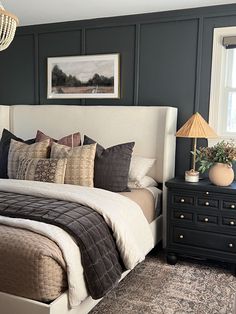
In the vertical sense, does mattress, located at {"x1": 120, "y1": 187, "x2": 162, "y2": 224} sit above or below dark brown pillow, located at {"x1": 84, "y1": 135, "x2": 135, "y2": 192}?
below

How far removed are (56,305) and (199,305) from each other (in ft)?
3.88

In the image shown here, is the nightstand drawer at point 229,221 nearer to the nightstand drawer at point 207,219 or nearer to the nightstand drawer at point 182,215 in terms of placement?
the nightstand drawer at point 207,219

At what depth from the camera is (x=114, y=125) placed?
382cm

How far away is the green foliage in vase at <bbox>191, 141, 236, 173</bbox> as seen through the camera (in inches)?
125

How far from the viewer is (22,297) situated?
6.20 feet

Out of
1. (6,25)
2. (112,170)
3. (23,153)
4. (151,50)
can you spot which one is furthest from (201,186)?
(6,25)

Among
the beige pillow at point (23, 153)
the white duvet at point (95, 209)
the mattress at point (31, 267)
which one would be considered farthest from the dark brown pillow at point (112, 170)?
the mattress at point (31, 267)

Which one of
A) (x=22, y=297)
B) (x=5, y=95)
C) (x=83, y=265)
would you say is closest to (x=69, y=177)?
(x=83, y=265)

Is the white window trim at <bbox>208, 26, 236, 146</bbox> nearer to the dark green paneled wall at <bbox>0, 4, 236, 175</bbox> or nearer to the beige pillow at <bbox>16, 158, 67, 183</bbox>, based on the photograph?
the dark green paneled wall at <bbox>0, 4, 236, 175</bbox>

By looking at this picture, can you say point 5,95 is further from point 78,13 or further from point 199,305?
point 199,305

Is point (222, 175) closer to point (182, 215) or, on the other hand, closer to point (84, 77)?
point (182, 215)

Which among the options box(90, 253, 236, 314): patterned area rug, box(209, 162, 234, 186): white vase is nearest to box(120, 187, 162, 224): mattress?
box(90, 253, 236, 314): patterned area rug

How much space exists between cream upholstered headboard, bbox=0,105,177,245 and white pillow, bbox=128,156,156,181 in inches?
4.3

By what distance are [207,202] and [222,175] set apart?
10.9 inches
